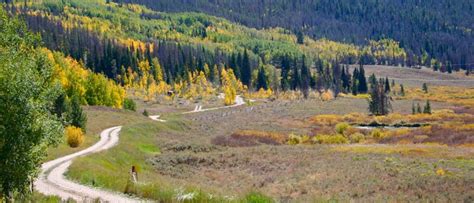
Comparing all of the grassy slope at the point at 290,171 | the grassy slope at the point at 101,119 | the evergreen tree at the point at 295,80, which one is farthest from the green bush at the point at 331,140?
the evergreen tree at the point at 295,80

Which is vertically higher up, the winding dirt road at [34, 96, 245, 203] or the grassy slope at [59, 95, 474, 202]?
the winding dirt road at [34, 96, 245, 203]

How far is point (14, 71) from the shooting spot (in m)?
16.4

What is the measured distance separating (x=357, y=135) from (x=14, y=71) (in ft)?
203

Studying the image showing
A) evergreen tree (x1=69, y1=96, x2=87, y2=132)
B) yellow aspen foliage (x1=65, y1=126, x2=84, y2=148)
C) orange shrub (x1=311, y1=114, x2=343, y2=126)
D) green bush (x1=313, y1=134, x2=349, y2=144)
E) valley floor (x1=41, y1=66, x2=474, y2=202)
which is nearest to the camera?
valley floor (x1=41, y1=66, x2=474, y2=202)

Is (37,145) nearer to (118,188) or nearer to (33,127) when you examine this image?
(33,127)

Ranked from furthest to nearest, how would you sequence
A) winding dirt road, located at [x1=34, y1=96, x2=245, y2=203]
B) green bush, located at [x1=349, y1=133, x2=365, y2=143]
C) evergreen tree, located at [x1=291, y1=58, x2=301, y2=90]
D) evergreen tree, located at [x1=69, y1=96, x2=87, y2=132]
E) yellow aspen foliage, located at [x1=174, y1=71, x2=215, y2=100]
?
evergreen tree, located at [x1=291, y1=58, x2=301, y2=90], yellow aspen foliage, located at [x1=174, y1=71, x2=215, y2=100], green bush, located at [x1=349, y1=133, x2=365, y2=143], evergreen tree, located at [x1=69, y1=96, x2=87, y2=132], winding dirt road, located at [x1=34, y1=96, x2=245, y2=203]

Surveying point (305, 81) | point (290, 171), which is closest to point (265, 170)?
point (290, 171)

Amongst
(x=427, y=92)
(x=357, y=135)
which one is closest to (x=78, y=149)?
(x=357, y=135)

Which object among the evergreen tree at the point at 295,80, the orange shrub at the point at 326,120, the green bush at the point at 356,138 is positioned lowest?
the orange shrub at the point at 326,120

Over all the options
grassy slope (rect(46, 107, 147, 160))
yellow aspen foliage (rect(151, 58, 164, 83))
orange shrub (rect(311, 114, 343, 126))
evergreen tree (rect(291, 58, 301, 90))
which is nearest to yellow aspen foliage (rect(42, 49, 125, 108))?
grassy slope (rect(46, 107, 147, 160))

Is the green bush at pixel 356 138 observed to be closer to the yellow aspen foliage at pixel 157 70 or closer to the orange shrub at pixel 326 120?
the orange shrub at pixel 326 120

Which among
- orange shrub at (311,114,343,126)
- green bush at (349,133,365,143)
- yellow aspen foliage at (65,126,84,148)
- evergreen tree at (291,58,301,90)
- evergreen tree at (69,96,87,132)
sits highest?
evergreen tree at (69,96,87,132)

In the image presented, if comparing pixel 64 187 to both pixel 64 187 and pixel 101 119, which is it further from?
pixel 101 119

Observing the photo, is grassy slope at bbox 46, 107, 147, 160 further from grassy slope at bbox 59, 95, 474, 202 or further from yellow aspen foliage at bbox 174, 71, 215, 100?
yellow aspen foliage at bbox 174, 71, 215, 100
